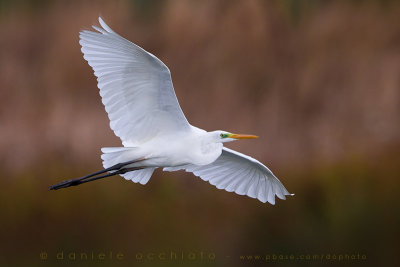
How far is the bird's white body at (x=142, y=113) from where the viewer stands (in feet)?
10.3

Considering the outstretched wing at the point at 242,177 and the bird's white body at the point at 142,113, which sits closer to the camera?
the bird's white body at the point at 142,113

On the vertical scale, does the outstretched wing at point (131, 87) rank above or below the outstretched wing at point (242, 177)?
above

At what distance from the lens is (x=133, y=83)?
3240 mm

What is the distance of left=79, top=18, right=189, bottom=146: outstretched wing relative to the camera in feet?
10.2

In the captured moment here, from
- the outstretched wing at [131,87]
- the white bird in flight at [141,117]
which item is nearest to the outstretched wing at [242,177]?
the white bird in flight at [141,117]

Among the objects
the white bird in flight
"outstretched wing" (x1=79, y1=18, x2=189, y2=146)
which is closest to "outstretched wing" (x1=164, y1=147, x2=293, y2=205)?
the white bird in flight

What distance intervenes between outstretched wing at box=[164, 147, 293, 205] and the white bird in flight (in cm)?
19

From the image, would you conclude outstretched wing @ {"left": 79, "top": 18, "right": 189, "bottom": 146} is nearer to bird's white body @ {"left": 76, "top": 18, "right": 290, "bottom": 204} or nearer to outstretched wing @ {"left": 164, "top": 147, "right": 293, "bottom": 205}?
bird's white body @ {"left": 76, "top": 18, "right": 290, "bottom": 204}

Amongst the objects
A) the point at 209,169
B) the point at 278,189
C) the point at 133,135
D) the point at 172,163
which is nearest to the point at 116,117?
the point at 133,135

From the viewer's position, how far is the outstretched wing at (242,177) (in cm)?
378

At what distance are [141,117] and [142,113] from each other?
25 millimetres

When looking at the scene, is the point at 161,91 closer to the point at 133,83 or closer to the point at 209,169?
the point at 133,83

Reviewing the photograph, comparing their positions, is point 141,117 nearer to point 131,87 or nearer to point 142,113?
point 142,113

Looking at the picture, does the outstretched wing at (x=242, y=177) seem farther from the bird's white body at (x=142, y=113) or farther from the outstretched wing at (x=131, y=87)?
the outstretched wing at (x=131, y=87)
